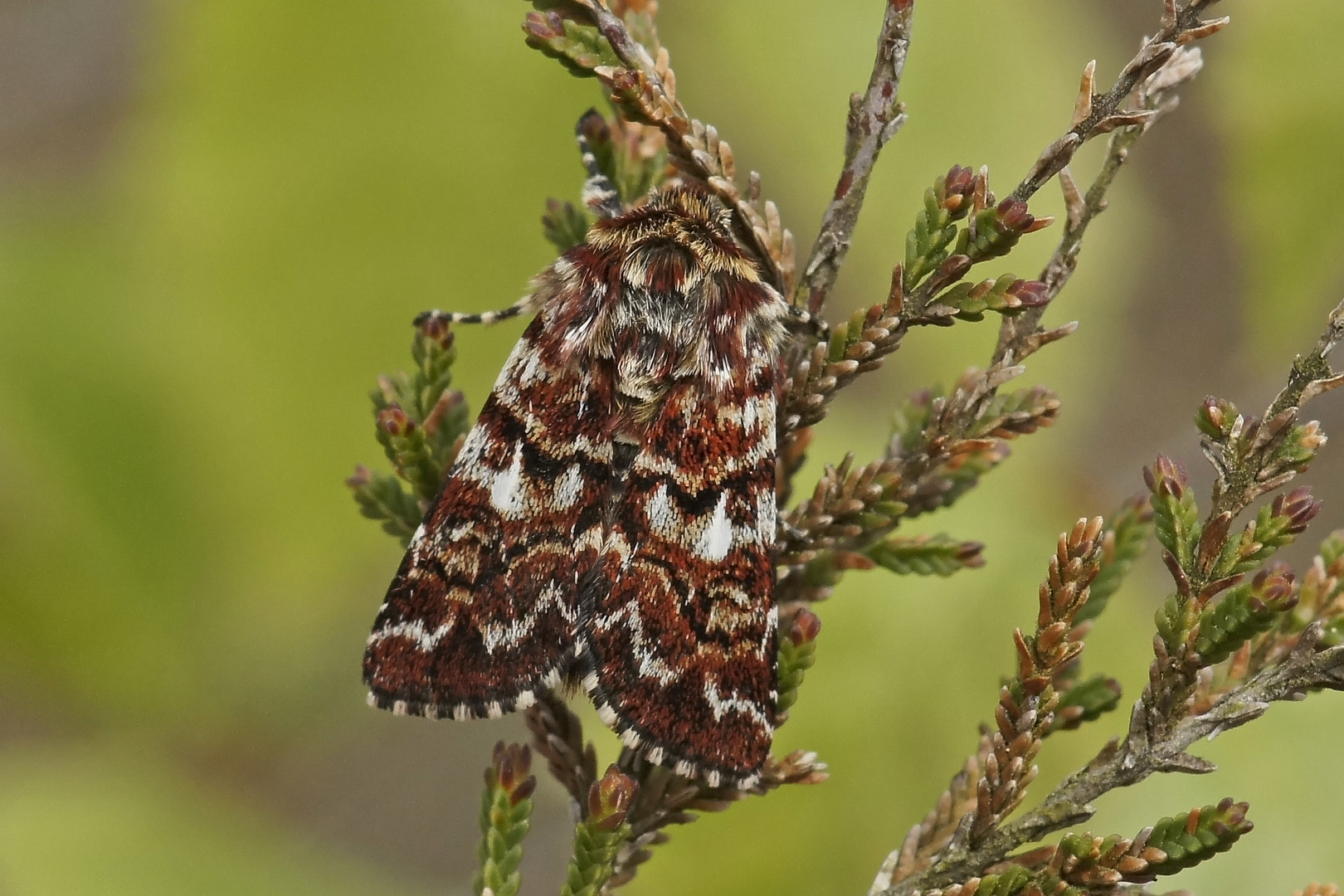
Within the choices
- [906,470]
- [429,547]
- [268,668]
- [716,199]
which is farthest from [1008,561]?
[268,668]

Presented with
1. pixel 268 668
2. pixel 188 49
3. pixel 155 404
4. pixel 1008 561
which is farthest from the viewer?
pixel 268 668

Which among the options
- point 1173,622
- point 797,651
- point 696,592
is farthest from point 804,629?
point 1173,622

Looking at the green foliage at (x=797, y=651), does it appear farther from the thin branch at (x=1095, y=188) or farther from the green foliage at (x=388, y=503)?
the green foliage at (x=388, y=503)

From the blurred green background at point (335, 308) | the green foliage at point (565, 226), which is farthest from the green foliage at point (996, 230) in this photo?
the blurred green background at point (335, 308)

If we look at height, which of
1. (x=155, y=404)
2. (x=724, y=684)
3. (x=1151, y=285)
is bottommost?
(x=724, y=684)

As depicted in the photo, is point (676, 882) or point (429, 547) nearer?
point (429, 547)

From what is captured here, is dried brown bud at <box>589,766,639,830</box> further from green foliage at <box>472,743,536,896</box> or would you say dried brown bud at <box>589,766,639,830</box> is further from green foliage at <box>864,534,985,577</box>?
green foliage at <box>864,534,985,577</box>

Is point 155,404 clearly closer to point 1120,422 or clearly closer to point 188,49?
point 188,49

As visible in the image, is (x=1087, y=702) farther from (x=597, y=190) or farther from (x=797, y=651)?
(x=597, y=190)
